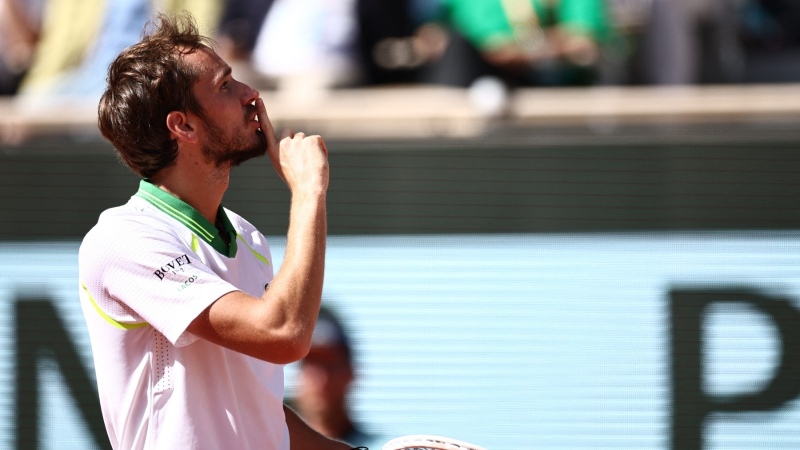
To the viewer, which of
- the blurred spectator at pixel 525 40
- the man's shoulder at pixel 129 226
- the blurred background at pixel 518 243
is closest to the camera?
the man's shoulder at pixel 129 226

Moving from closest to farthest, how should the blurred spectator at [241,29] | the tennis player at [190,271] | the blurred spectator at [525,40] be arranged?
the tennis player at [190,271] → the blurred spectator at [525,40] → the blurred spectator at [241,29]

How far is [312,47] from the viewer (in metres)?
5.62

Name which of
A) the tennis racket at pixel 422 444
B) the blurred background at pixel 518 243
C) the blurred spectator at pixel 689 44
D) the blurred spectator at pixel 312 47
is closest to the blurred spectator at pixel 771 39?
the blurred spectator at pixel 689 44

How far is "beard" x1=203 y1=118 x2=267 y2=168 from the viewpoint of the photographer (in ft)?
8.30

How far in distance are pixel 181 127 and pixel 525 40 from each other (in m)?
3.19

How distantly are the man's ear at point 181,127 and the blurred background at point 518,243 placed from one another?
260 centimetres

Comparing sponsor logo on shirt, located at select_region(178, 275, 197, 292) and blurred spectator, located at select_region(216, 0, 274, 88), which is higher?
blurred spectator, located at select_region(216, 0, 274, 88)

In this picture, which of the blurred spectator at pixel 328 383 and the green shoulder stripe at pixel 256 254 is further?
the blurred spectator at pixel 328 383

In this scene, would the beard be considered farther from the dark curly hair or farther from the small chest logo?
the small chest logo

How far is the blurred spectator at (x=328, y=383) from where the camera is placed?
4.93 m

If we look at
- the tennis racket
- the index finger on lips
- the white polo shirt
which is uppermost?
the index finger on lips

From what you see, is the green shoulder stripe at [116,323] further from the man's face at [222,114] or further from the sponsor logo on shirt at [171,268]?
the man's face at [222,114]

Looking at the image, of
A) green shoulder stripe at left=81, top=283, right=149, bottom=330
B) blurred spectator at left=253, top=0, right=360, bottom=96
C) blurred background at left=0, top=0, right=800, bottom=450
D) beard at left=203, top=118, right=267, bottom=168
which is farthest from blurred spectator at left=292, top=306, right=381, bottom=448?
green shoulder stripe at left=81, top=283, right=149, bottom=330

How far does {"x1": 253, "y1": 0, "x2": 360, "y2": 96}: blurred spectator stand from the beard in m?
2.90
